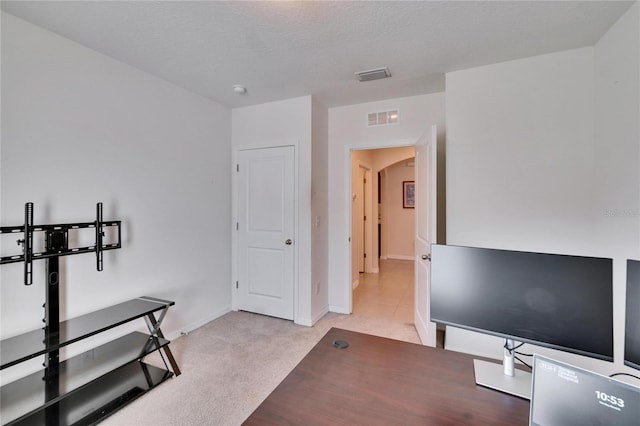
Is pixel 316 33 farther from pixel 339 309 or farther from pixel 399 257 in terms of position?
pixel 399 257

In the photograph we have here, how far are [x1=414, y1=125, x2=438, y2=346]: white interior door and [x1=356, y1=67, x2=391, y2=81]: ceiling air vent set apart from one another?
65cm

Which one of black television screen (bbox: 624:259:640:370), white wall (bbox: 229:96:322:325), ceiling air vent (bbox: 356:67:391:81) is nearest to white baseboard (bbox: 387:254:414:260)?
white wall (bbox: 229:96:322:325)

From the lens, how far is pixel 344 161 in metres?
3.55

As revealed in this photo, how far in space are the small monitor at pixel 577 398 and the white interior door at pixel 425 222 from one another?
1.64 m

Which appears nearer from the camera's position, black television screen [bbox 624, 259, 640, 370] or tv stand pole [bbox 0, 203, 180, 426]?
black television screen [bbox 624, 259, 640, 370]

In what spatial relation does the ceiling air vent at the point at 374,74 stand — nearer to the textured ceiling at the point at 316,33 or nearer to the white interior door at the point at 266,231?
the textured ceiling at the point at 316,33

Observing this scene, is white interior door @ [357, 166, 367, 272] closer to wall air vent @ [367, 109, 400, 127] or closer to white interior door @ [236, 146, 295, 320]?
wall air vent @ [367, 109, 400, 127]

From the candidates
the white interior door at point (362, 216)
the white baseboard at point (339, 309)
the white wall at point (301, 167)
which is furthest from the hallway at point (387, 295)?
the white wall at point (301, 167)

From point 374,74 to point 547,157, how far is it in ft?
5.28

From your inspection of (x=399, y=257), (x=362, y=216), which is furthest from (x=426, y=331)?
(x=399, y=257)

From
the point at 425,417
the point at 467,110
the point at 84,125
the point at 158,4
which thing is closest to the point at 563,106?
the point at 467,110

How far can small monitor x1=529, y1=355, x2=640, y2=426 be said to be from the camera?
0.66 m

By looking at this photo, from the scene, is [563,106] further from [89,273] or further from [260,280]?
[89,273]

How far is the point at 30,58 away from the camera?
1.90 meters
